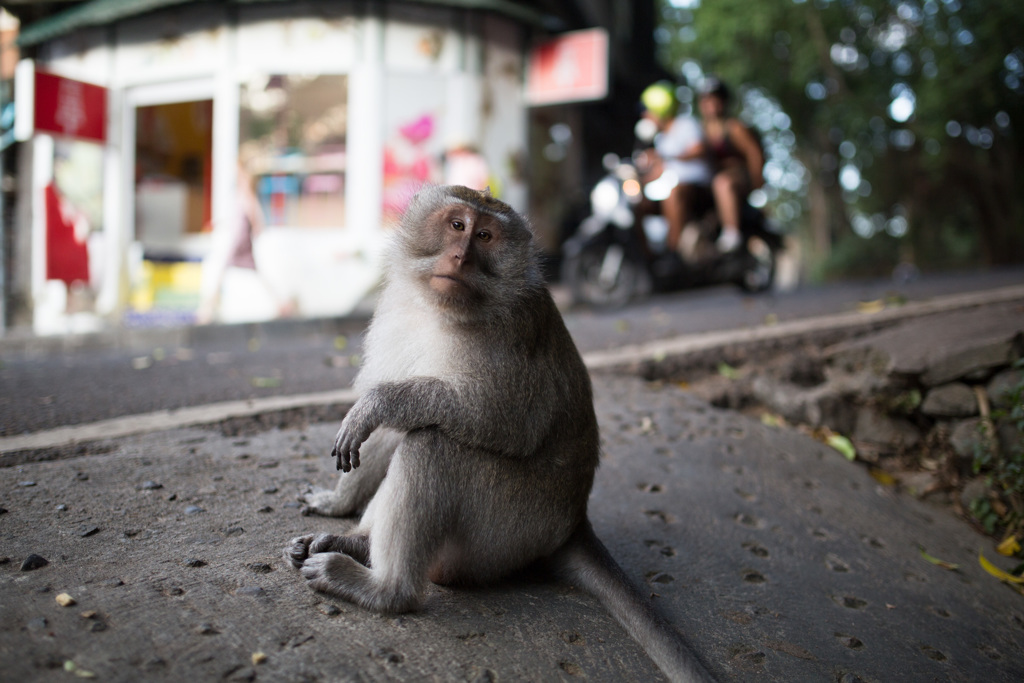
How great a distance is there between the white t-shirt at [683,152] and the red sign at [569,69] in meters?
1.24

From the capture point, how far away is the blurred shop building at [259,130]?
8.77m

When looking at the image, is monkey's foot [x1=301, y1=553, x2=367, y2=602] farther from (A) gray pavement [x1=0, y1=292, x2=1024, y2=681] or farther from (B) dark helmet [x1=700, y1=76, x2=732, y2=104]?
(B) dark helmet [x1=700, y1=76, x2=732, y2=104]

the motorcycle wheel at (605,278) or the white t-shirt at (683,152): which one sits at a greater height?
the white t-shirt at (683,152)

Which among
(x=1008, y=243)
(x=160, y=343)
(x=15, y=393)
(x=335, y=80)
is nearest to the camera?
(x=15, y=393)

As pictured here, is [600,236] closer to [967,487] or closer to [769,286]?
[769,286]

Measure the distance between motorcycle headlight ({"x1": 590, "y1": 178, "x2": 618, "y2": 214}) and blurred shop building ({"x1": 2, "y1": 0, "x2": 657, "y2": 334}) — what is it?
1.37 m

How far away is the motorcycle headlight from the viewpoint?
27.6ft

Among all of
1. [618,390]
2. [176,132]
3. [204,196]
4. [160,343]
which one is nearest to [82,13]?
[176,132]

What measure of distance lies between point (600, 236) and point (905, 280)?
423 centimetres

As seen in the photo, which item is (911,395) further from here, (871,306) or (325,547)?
(325,547)

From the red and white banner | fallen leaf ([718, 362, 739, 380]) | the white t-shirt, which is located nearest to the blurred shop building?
the red and white banner

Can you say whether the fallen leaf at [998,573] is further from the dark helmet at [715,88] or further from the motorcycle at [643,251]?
the dark helmet at [715,88]

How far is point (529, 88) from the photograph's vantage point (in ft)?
32.1

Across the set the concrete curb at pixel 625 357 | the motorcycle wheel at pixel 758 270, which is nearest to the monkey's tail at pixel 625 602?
the concrete curb at pixel 625 357
